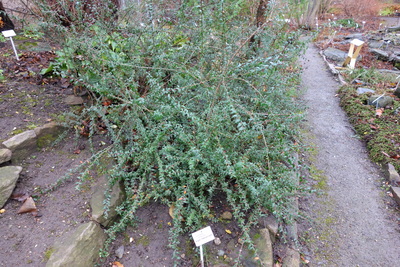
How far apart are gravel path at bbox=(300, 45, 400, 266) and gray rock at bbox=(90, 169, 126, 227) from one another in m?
1.66

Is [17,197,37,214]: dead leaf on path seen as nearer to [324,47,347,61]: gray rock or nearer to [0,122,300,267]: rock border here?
[0,122,300,267]: rock border

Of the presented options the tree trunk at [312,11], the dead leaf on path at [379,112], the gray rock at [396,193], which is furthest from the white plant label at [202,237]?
the tree trunk at [312,11]

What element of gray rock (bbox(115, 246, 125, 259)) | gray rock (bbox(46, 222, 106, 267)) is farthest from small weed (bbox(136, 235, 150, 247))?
gray rock (bbox(46, 222, 106, 267))

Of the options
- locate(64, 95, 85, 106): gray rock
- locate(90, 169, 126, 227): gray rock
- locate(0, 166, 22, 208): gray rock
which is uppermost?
locate(64, 95, 85, 106): gray rock

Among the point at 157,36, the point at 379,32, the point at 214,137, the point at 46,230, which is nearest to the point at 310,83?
the point at 157,36

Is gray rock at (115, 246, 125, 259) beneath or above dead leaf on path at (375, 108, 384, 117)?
above

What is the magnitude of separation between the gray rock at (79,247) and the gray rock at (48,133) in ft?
3.75

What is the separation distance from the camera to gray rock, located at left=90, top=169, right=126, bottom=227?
2.10 m

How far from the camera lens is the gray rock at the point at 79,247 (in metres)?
1.80

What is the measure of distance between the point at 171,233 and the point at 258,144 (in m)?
1.18

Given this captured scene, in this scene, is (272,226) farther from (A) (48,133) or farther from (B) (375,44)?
(B) (375,44)

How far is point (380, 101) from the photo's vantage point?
15.7ft

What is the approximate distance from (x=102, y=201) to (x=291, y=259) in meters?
1.63

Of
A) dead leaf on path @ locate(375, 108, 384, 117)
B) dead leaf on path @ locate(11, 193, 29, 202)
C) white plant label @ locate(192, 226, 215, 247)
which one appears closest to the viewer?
white plant label @ locate(192, 226, 215, 247)
